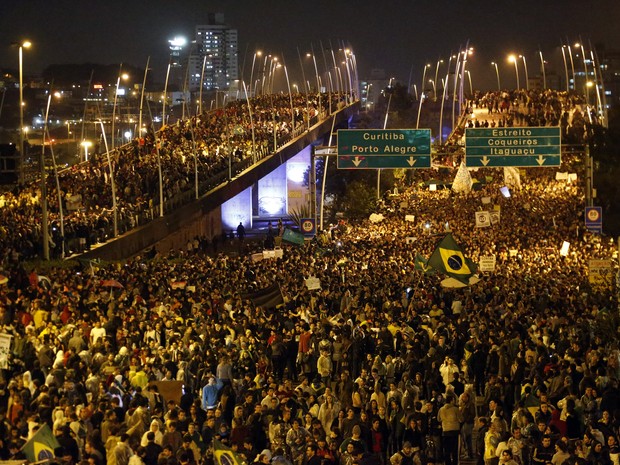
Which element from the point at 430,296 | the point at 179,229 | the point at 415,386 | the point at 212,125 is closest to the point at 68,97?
the point at 212,125

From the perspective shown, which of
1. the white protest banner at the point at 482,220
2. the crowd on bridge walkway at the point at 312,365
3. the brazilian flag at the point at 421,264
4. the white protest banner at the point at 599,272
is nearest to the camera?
the crowd on bridge walkway at the point at 312,365

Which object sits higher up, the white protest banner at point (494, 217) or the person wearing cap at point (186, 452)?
the person wearing cap at point (186, 452)

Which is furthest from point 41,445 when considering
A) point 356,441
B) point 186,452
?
point 356,441

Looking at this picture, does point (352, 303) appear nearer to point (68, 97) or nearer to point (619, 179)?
point (619, 179)

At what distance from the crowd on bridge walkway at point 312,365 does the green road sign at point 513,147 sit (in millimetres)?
8843

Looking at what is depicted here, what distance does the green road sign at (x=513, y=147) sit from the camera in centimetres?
3769

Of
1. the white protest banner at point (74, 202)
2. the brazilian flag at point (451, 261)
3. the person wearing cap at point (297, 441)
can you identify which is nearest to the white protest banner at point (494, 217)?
the white protest banner at point (74, 202)

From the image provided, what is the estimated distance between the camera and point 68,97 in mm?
129375

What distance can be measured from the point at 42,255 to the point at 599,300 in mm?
14601

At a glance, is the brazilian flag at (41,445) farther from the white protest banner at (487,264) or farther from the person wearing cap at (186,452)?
the white protest banner at (487,264)

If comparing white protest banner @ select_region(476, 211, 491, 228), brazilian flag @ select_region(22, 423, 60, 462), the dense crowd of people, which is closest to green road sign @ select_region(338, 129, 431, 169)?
white protest banner @ select_region(476, 211, 491, 228)

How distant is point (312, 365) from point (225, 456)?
6.79 meters

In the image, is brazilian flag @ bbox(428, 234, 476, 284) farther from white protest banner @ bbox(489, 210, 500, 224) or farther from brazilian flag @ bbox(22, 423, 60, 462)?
white protest banner @ bbox(489, 210, 500, 224)

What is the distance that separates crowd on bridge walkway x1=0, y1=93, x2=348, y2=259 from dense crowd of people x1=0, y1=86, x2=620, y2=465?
326 centimetres
